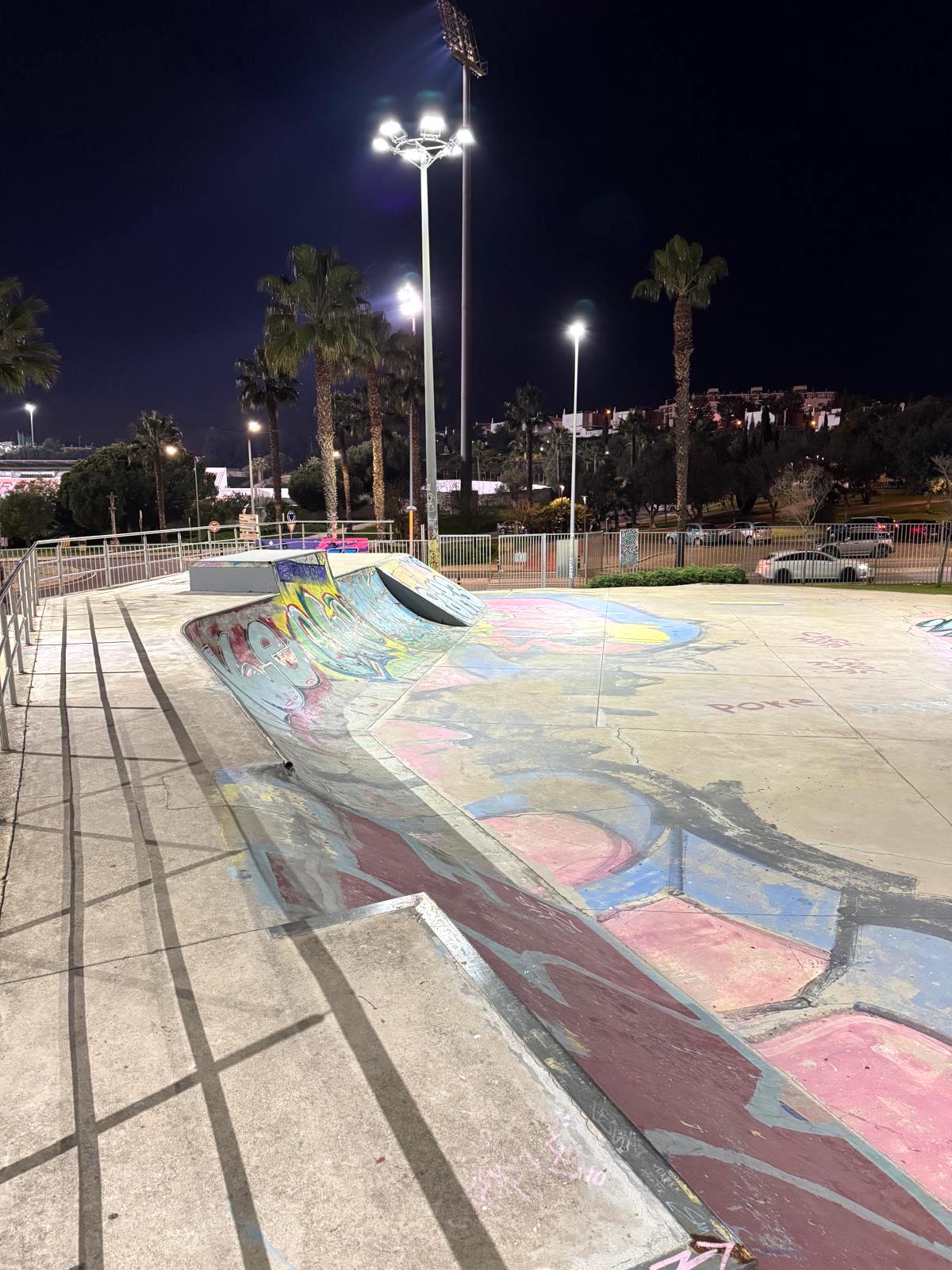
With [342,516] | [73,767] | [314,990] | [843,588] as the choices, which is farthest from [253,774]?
[342,516]

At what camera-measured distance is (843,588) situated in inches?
953

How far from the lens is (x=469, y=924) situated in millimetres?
4164

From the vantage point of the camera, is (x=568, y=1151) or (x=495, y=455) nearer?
(x=568, y=1151)

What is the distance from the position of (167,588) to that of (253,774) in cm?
1093

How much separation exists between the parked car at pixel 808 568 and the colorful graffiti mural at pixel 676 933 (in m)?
20.6

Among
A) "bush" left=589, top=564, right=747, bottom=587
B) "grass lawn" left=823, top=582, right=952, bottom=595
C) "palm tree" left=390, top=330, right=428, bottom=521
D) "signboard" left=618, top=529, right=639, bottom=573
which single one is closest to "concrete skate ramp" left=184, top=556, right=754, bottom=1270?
"bush" left=589, top=564, right=747, bottom=587

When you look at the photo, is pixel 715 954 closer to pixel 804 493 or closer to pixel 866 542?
pixel 866 542

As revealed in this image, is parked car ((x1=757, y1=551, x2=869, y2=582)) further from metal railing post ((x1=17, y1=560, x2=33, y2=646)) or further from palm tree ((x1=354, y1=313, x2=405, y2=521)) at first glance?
metal railing post ((x1=17, y1=560, x2=33, y2=646))

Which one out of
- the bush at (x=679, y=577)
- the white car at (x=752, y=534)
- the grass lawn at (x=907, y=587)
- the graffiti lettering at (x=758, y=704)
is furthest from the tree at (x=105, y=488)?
the graffiti lettering at (x=758, y=704)

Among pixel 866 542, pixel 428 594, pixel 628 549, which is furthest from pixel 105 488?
pixel 866 542

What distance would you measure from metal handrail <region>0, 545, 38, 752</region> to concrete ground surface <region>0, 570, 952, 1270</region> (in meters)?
0.27

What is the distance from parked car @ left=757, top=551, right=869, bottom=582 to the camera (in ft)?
90.8

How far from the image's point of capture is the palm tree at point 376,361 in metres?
34.2

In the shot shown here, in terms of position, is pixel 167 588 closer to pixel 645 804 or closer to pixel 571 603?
pixel 571 603
